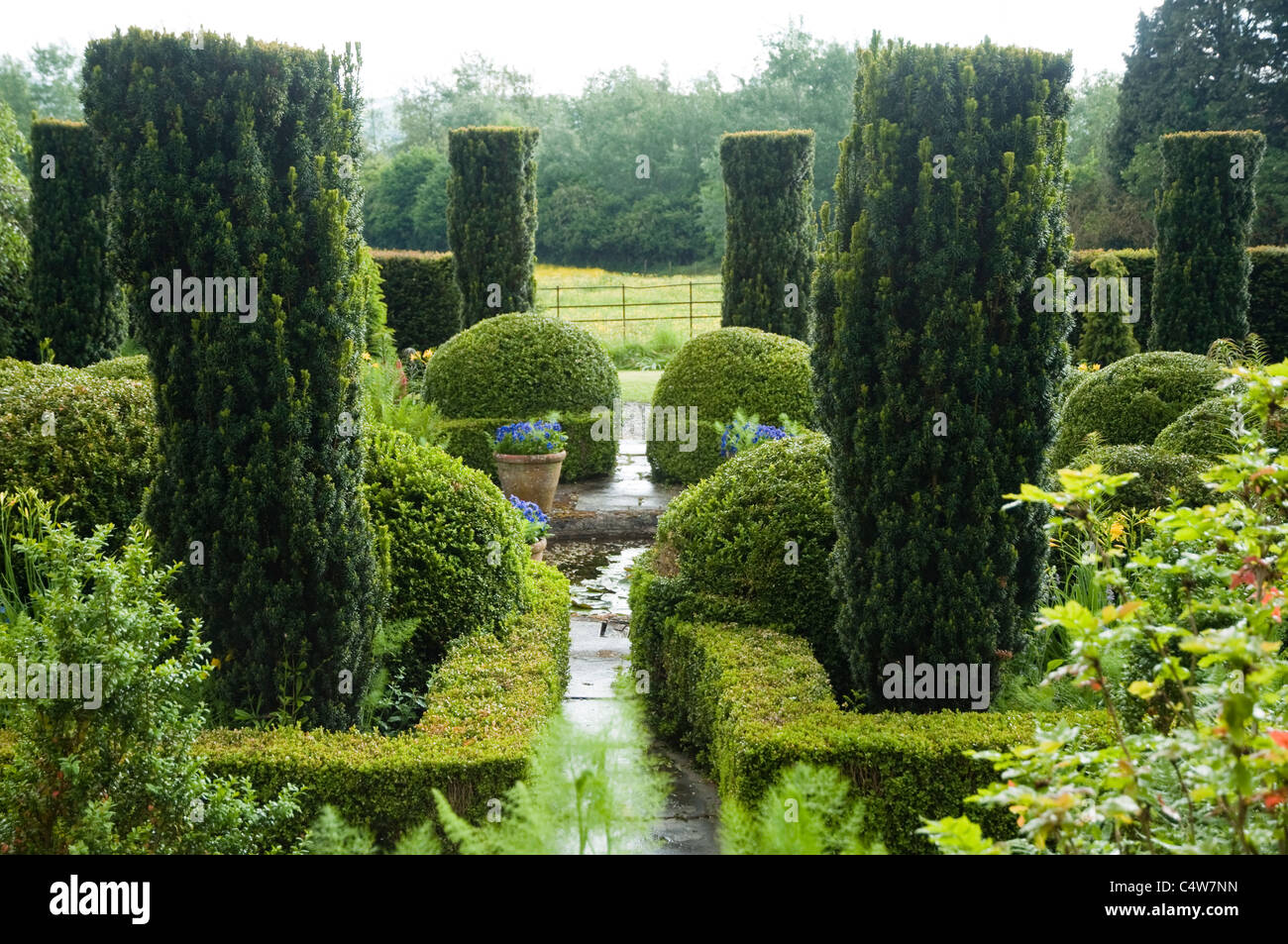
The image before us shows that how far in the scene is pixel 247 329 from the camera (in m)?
4.01

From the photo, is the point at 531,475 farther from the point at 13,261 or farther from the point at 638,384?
the point at 638,384

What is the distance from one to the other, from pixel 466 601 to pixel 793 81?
1698 inches

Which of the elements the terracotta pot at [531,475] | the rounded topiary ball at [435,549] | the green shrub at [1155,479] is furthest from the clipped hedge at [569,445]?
the green shrub at [1155,479]

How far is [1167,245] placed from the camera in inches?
557

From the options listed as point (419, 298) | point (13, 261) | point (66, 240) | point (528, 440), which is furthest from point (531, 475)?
point (419, 298)

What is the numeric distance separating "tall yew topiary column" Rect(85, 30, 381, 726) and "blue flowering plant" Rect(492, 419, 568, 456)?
571 cm

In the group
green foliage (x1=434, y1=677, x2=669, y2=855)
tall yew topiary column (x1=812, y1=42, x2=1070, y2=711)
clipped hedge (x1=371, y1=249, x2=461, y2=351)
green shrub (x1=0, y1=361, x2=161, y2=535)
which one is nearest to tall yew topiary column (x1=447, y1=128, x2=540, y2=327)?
clipped hedge (x1=371, y1=249, x2=461, y2=351)

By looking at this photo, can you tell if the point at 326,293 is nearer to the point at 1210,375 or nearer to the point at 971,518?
the point at 971,518

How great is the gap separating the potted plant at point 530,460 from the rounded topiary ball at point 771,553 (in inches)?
186

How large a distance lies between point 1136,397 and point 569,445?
5.71m

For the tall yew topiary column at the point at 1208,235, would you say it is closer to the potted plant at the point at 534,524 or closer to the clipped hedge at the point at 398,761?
the potted plant at the point at 534,524

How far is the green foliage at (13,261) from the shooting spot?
47.5ft

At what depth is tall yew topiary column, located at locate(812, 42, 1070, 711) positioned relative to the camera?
4215 mm

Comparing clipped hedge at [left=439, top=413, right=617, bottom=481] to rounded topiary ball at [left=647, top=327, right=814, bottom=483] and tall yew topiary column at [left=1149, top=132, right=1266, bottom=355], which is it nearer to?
rounded topiary ball at [left=647, top=327, right=814, bottom=483]
